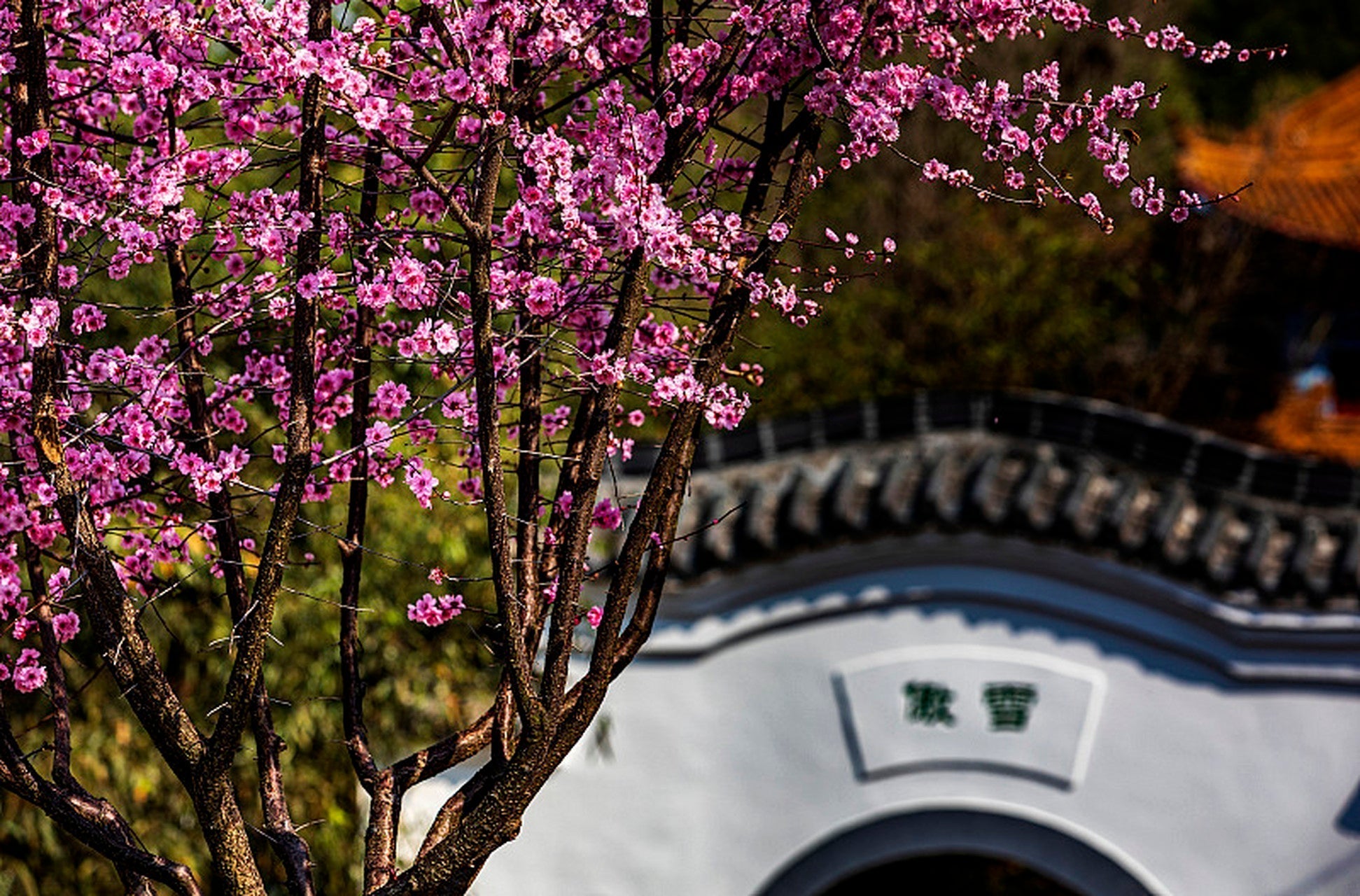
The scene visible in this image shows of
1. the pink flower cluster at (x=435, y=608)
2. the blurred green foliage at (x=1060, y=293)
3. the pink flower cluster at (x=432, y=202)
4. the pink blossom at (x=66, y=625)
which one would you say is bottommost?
the pink flower cluster at (x=435, y=608)

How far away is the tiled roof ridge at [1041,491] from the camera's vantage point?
6.19 meters

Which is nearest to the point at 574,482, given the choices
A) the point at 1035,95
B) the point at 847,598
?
the point at 1035,95

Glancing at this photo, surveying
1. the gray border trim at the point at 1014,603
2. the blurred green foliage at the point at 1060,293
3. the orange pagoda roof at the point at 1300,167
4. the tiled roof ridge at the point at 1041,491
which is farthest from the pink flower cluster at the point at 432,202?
the orange pagoda roof at the point at 1300,167

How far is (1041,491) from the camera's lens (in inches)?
248

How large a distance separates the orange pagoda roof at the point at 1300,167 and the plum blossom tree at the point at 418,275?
12.0m

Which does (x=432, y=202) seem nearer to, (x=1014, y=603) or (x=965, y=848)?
(x=1014, y=603)

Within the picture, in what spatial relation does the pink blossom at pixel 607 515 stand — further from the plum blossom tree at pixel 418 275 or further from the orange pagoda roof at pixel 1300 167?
the orange pagoda roof at pixel 1300 167

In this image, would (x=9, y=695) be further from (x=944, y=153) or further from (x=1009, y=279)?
(x=944, y=153)

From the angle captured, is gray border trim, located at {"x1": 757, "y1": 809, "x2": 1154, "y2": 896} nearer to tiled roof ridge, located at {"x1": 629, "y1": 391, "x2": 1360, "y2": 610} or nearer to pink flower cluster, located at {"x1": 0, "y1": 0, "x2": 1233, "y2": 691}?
tiled roof ridge, located at {"x1": 629, "y1": 391, "x2": 1360, "y2": 610}

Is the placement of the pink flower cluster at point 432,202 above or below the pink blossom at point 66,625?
above

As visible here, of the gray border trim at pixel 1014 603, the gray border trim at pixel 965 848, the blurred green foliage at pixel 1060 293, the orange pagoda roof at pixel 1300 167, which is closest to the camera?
the gray border trim at pixel 1014 603

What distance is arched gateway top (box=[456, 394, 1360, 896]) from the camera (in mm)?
6223

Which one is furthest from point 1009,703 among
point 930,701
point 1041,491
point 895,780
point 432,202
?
point 432,202

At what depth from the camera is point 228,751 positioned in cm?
271
